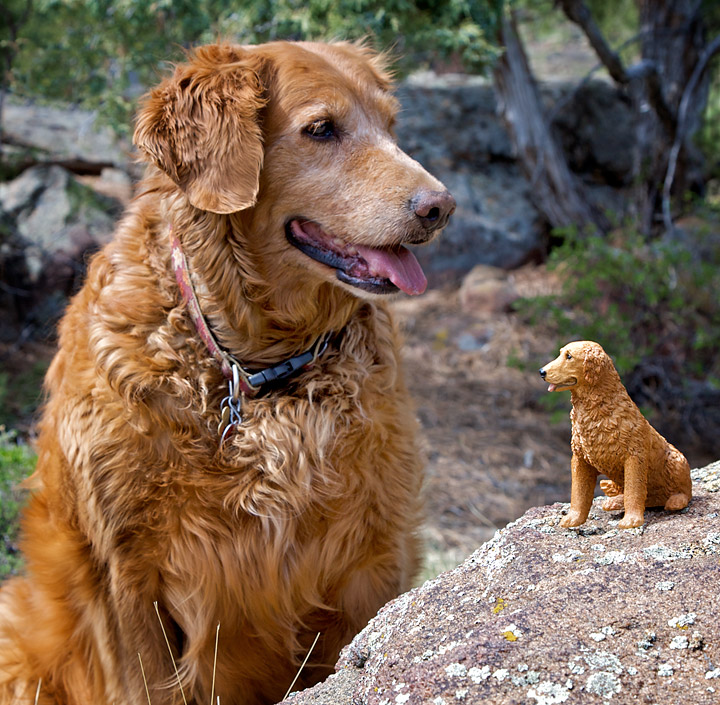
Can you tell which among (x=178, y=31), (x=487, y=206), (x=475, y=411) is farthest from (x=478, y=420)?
(x=178, y=31)

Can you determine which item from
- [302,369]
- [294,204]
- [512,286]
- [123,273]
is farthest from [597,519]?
[512,286]

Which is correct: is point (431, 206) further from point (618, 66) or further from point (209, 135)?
point (618, 66)

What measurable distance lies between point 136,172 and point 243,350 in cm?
638

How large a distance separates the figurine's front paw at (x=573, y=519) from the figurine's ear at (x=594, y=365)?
1.05 feet

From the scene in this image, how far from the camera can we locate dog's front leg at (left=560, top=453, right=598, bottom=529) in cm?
173

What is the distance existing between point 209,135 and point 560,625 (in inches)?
67.5

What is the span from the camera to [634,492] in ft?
5.52

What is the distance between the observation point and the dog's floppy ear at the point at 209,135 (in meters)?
2.37

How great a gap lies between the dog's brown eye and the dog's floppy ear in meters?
0.16

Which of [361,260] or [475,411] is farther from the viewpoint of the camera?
[475,411]

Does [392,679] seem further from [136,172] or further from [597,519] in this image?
[136,172]

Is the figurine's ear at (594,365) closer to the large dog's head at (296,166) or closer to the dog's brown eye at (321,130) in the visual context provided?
the large dog's head at (296,166)

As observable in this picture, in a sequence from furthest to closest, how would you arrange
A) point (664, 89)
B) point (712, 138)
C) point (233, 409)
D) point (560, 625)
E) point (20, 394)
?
point (712, 138) → point (664, 89) → point (20, 394) → point (233, 409) → point (560, 625)

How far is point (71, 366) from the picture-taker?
101 inches
